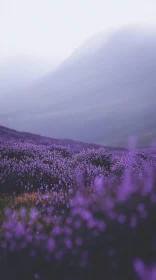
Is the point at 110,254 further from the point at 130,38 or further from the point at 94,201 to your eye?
the point at 130,38

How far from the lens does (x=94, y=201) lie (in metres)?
3.00

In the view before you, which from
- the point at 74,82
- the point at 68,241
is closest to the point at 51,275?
the point at 68,241

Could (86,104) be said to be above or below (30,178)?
above

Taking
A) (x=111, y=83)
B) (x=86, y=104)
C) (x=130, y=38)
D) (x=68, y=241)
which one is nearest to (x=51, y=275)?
(x=68, y=241)

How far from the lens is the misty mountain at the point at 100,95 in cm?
8400

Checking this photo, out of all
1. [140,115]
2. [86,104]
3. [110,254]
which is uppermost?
[86,104]

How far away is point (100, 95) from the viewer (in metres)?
125

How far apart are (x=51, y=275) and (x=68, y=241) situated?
244 mm

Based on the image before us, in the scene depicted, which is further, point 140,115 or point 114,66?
point 114,66

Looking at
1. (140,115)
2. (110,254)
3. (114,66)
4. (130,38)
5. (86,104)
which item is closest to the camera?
(110,254)

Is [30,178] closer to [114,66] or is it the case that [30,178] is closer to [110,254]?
[110,254]

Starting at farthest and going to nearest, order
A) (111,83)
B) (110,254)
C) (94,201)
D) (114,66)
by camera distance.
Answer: (114,66) < (111,83) < (94,201) < (110,254)

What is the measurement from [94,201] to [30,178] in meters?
2.66

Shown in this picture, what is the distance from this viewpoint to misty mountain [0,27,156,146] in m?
84.0
